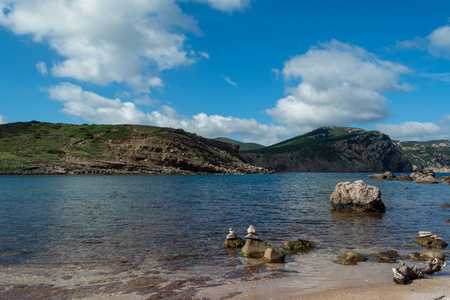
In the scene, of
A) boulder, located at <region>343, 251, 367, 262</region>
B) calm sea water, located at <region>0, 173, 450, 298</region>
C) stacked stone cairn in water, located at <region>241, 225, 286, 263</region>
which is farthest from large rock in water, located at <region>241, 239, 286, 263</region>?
boulder, located at <region>343, 251, 367, 262</region>

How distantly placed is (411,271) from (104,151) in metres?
128

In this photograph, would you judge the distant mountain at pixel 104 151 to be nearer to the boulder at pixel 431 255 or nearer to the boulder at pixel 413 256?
the boulder at pixel 413 256

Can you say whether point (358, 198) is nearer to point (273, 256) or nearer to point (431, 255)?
point (431, 255)

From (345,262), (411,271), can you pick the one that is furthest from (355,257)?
(411,271)

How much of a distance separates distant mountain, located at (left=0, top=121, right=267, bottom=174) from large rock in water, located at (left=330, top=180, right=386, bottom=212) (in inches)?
3744

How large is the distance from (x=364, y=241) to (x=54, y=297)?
51.6 feet

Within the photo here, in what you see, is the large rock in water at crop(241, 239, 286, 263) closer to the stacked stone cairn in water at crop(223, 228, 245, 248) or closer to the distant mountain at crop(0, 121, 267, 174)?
the stacked stone cairn in water at crop(223, 228, 245, 248)

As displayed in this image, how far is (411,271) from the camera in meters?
10.2

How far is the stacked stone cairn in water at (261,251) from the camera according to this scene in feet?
41.5

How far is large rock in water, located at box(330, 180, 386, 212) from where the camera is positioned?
2745 cm

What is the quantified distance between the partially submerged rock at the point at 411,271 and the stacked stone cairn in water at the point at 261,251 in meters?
4.59

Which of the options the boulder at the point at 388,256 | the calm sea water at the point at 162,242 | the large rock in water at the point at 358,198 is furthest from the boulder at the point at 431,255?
the large rock in water at the point at 358,198

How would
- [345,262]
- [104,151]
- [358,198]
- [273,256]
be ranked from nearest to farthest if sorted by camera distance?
[345,262], [273,256], [358,198], [104,151]

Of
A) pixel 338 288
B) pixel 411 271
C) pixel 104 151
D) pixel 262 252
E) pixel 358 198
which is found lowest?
pixel 262 252
